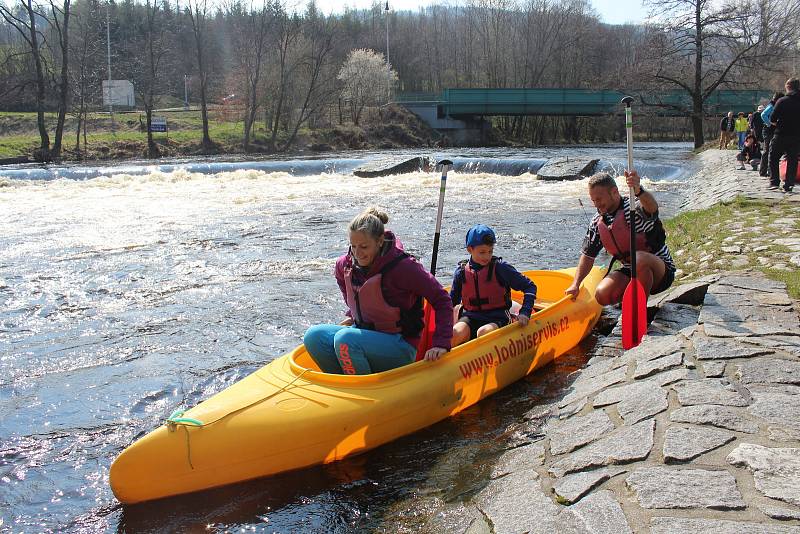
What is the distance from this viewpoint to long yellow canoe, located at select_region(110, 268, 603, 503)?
346 centimetres

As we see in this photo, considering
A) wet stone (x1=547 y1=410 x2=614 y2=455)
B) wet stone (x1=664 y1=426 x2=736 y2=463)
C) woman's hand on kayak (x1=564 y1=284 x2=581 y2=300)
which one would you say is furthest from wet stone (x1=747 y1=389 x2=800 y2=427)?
woman's hand on kayak (x1=564 y1=284 x2=581 y2=300)

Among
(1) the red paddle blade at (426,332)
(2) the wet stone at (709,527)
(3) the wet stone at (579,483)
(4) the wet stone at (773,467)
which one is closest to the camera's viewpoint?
(2) the wet stone at (709,527)

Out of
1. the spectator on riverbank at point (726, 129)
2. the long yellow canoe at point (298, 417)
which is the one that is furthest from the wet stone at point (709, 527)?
the spectator on riverbank at point (726, 129)

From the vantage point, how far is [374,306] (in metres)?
4.10

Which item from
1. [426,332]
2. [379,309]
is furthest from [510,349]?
[379,309]

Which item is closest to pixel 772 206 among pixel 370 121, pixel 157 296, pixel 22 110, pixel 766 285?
pixel 766 285

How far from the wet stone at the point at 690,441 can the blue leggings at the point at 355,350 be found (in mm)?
1657

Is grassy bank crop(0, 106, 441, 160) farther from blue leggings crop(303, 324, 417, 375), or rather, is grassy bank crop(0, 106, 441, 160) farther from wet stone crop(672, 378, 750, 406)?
wet stone crop(672, 378, 750, 406)

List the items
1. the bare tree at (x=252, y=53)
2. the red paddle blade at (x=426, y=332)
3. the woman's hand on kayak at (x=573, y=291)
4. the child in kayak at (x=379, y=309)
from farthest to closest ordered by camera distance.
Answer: the bare tree at (x=252, y=53) < the woman's hand on kayak at (x=573, y=291) < the red paddle blade at (x=426, y=332) < the child in kayak at (x=379, y=309)

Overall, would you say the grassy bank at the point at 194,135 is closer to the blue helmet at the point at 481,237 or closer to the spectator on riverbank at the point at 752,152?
the spectator on riverbank at the point at 752,152

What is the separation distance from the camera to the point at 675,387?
136 inches

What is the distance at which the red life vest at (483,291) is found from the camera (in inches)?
192

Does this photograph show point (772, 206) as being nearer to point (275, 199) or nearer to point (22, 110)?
point (275, 199)

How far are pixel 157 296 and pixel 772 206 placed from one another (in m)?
7.32
